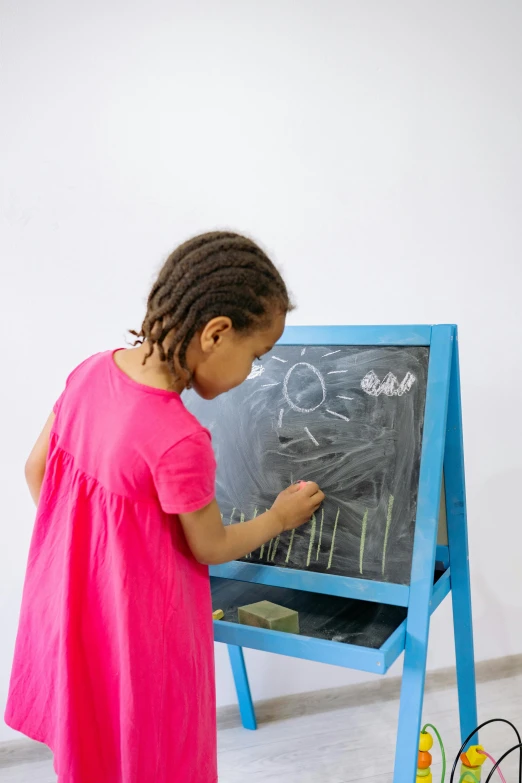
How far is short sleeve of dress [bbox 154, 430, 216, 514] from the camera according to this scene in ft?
3.29

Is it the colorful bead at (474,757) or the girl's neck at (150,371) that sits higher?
the girl's neck at (150,371)

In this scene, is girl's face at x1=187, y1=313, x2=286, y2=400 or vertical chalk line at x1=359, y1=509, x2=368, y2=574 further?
vertical chalk line at x1=359, y1=509, x2=368, y2=574

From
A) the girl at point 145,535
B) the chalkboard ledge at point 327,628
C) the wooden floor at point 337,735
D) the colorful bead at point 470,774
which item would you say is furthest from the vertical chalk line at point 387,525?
the wooden floor at point 337,735

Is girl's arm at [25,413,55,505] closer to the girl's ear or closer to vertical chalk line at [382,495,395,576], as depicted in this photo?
the girl's ear

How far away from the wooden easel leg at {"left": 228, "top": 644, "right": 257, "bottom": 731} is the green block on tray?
2.31 ft

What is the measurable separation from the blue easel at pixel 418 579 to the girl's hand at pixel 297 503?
0.31ft

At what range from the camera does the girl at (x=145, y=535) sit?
1025 mm

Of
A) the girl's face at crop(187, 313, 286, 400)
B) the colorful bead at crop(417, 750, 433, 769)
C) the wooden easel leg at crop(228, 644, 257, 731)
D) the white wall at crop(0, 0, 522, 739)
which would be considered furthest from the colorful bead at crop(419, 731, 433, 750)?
the girl's face at crop(187, 313, 286, 400)

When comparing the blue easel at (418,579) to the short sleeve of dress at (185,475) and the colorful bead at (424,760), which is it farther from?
the short sleeve of dress at (185,475)

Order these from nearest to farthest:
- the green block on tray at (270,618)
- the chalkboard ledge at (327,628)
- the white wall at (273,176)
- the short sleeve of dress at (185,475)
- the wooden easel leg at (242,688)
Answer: the short sleeve of dress at (185,475) → the chalkboard ledge at (327,628) → the green block on tray at (270,618) → the white wall at (273,176) → the wooden easel leg at (242,688)

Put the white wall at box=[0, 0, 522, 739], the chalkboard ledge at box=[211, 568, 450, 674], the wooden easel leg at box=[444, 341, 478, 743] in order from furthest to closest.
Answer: the white wall at box=[0, 0, 522, 739] → the wooden easel leg at box=[444, 341, 478, 743] → the chalkboard ledge at box=[211, 568, 450, 674]

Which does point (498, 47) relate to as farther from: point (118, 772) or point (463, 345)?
point (118, 772)

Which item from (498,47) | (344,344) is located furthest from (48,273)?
(498,47)

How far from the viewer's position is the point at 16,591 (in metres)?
1.91
